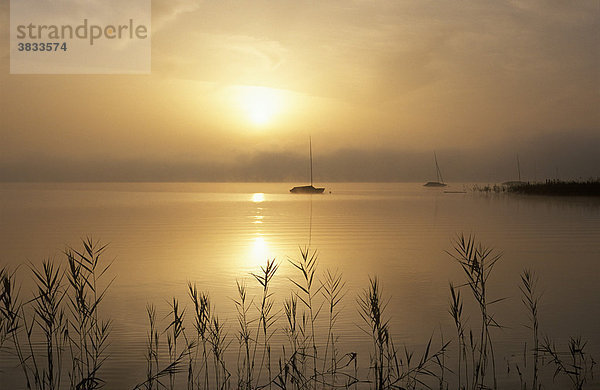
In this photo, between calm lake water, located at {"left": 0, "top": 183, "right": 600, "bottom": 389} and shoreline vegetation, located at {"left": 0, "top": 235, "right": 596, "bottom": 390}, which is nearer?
shoreline vegetation, located at {"left": 0, "top": 235, "right": 596, "bottom": 390}

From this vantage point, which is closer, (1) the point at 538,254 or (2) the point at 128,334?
(2) the point at 128,334

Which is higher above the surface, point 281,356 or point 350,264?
point 350,264

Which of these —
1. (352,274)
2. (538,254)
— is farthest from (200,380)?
(538,254)

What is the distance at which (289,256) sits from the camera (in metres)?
19.1

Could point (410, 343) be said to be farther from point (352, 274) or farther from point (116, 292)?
point (116, 292)

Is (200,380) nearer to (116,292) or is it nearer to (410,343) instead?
(410,343)

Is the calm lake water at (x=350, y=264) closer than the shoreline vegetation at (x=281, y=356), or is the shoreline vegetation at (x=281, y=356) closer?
the shoreline vegetation at (x=281, y=356)

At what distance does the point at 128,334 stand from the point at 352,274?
7474mm

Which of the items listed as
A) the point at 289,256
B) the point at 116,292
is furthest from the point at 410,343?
the point at 289,256

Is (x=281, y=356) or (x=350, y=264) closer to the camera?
(x=281, y=356)

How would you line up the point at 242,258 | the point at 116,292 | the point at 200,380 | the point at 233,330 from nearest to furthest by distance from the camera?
the point at 200,380 → the point at 233,330 → the point at 116,292 → the point at 242,258

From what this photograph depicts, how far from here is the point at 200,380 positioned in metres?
7.32

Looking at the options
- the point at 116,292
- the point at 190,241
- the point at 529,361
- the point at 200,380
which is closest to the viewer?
the point at 200,380

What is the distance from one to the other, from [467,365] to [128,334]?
561 cm
